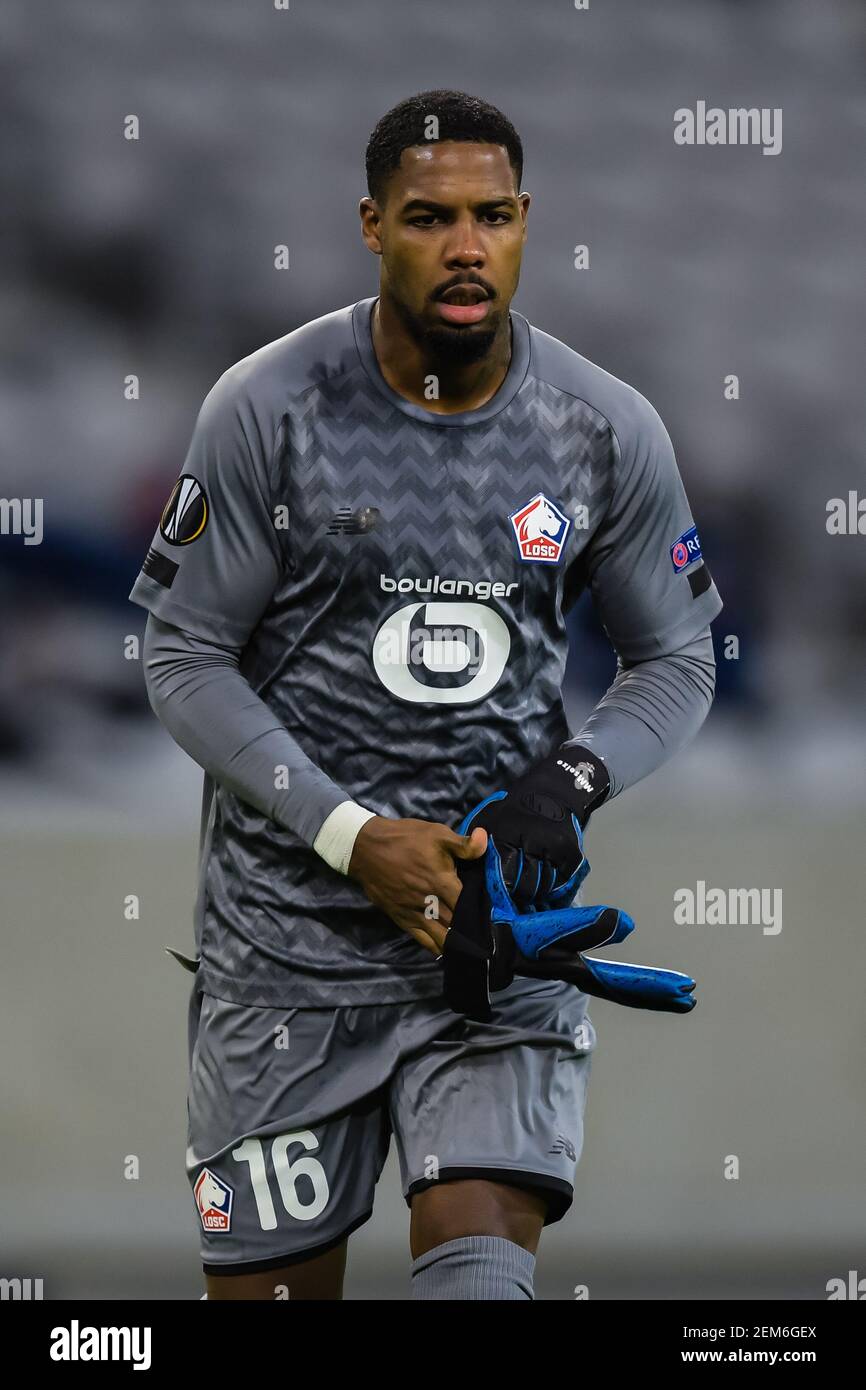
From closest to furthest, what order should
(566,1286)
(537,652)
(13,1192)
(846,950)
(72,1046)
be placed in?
→ (537,652) → (566,1286) → (13,1192) → (72,1046) → (846,950)

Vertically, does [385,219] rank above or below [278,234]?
below

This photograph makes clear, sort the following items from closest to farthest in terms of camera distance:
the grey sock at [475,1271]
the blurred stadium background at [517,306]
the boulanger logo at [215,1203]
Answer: the grey sock at [475,1271] < the boulanger logo at [215,1203] < the blurred stadium background at [517,306]

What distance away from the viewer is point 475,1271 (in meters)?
2.06

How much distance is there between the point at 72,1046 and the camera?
4.39m

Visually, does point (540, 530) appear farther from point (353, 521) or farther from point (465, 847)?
point (465, 847)

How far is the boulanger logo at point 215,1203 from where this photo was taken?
7.57 feet

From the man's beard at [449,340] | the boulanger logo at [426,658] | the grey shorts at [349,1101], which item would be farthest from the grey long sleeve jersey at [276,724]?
the man's beard at [449,340]

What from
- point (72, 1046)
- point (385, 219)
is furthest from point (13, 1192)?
point (385, 219)

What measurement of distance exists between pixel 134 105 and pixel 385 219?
11.1 ft

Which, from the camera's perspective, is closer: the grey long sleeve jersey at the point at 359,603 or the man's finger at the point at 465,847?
the man's finger at the point at 465,847

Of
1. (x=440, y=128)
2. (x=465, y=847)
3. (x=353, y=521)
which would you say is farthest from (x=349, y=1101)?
(x=440, y=128)

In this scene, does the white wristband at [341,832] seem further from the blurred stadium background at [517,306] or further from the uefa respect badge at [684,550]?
Result: the blurred stadium background at [517,306]

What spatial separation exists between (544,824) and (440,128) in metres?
0.72

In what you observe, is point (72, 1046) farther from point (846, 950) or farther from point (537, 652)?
point (537, 652)
